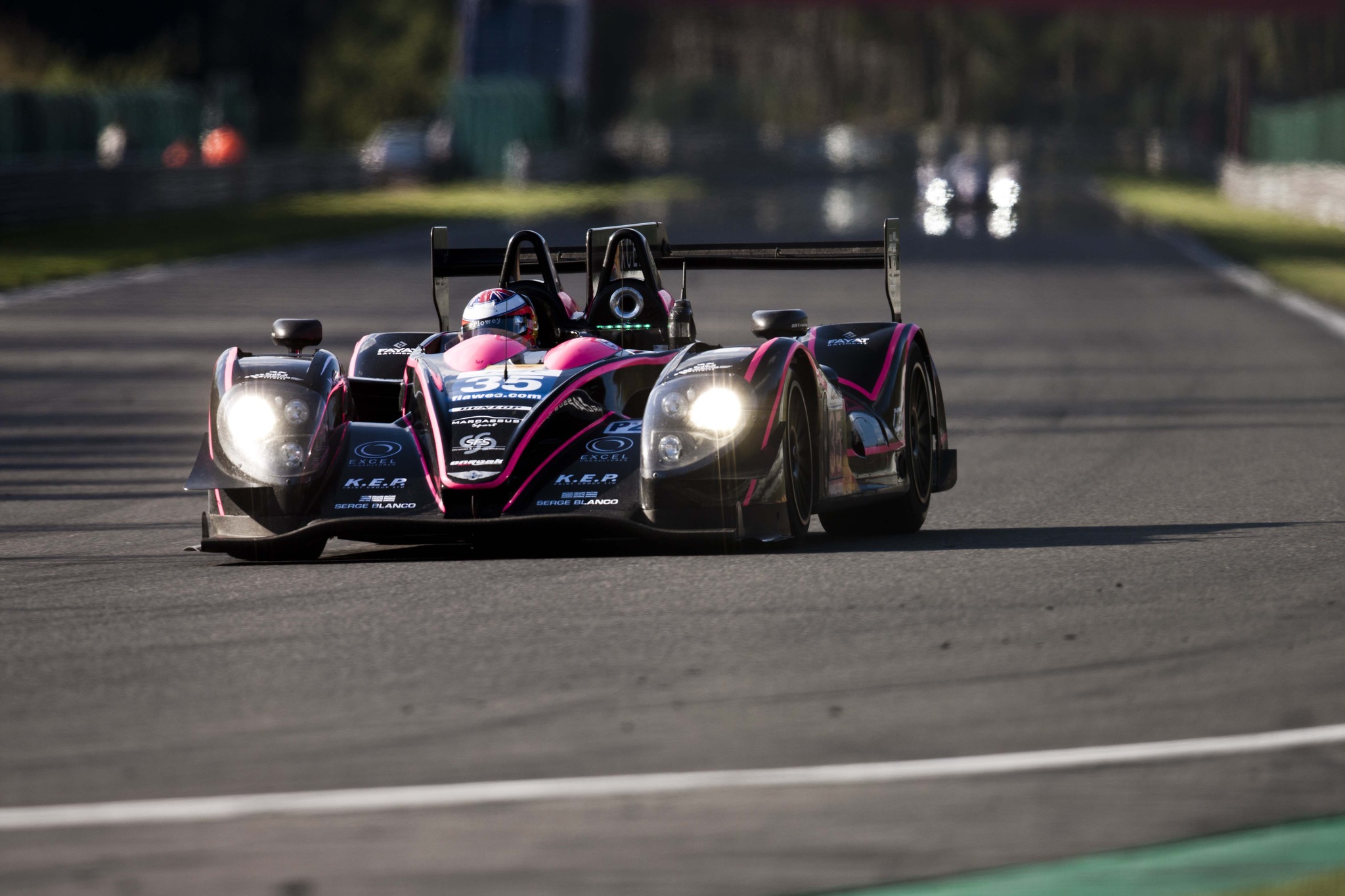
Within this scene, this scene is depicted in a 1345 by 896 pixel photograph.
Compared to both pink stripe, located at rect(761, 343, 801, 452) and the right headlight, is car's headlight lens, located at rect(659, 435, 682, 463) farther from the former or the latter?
pink stripe, located at rect(761, 343, 801, 452)

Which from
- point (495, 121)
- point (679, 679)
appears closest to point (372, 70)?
point (495, 121)

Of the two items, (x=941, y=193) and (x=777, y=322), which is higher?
(x=941, y=193)

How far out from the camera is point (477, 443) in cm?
839

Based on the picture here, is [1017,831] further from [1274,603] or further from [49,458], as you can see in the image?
[49,458]

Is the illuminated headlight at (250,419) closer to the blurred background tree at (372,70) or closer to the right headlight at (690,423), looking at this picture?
the right headlight at (690,423)

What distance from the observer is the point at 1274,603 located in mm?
7402

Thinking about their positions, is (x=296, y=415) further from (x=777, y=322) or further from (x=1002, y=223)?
(x=1002, y=223)

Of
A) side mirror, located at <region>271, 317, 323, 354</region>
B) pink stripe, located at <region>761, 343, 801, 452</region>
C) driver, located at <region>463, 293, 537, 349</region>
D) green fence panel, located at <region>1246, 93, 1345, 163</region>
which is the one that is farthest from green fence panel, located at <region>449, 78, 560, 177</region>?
pink stripe, located at <region>761, 343, 801, 452</region>

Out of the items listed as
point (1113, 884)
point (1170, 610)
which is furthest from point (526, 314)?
point (1113, 884)

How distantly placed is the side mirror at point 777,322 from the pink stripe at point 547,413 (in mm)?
464

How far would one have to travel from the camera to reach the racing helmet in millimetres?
9305

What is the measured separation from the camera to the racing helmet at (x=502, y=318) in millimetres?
9305

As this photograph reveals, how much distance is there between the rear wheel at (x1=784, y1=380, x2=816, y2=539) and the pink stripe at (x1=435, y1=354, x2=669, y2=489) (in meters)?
0.71

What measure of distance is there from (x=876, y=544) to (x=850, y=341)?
108 centimetres
